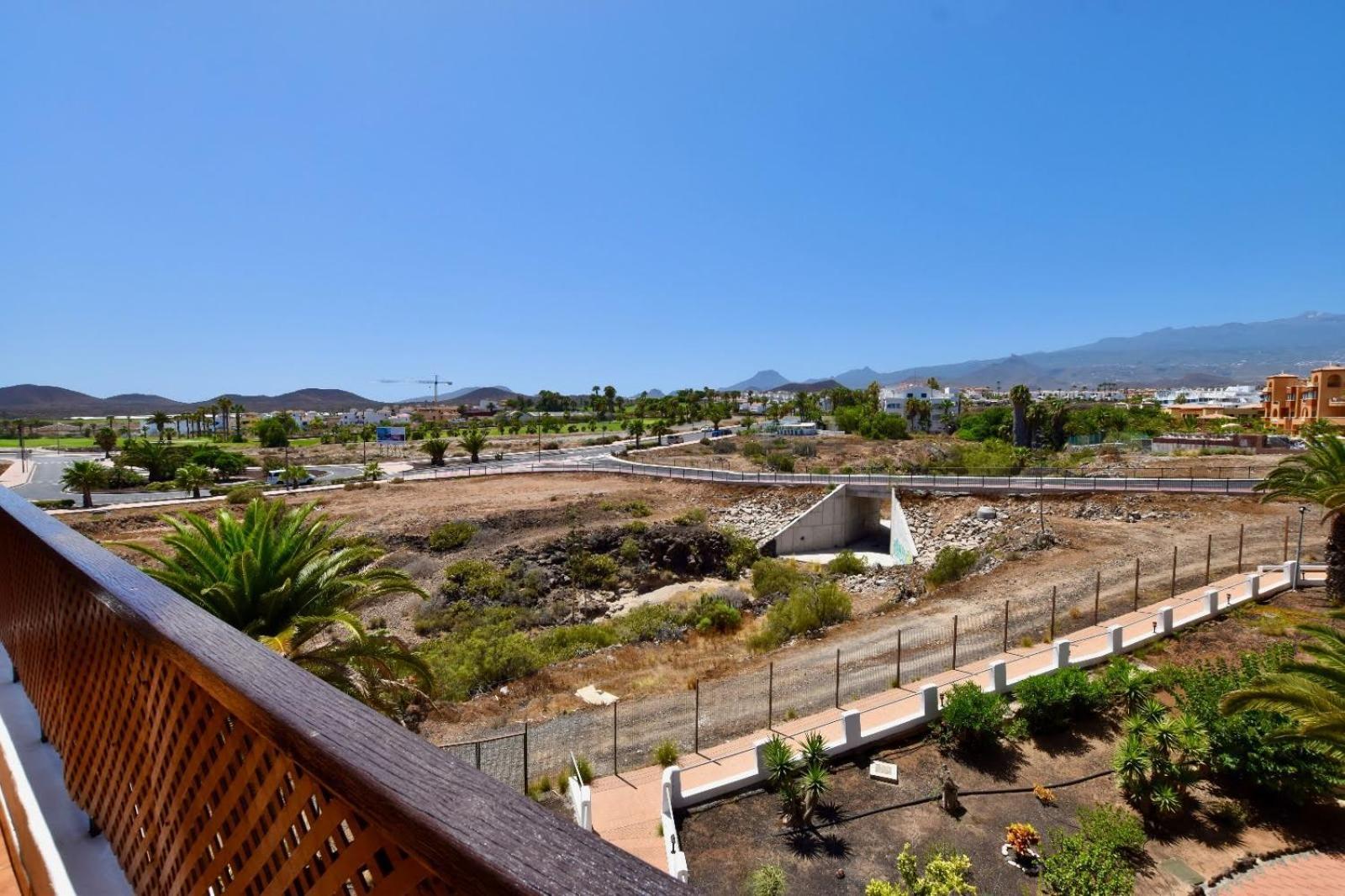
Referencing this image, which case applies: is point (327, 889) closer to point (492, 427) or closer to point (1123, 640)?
point (1123, 640)

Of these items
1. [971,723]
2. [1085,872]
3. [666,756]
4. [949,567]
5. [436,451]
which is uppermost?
[436,451]

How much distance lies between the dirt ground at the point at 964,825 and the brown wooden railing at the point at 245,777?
28.9ft

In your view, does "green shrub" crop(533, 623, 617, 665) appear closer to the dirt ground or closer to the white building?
the dirt ground

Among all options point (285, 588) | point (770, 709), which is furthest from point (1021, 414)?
point (285, 588)

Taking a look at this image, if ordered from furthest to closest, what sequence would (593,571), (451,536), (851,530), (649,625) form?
(851,530) → (451,536) → (593,571) → (649,625)

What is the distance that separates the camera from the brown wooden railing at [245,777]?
0.99 m

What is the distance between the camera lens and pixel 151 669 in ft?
6.66

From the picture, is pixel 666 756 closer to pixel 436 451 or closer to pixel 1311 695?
pixel 1311 695

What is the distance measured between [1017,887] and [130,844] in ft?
34.7

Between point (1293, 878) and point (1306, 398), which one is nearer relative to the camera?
point (1293, 878)

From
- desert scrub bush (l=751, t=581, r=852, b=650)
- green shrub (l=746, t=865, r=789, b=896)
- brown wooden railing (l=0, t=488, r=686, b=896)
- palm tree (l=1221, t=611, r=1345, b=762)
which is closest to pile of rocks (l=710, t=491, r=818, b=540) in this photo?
desert scrub bush (l=751, t=581, r=852, b=650)

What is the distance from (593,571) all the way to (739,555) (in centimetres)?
728

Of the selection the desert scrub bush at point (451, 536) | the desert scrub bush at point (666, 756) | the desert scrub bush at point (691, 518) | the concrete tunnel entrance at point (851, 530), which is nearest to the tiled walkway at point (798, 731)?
the desert scrub bush at point (666, 756)

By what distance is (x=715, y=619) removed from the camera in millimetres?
22859
